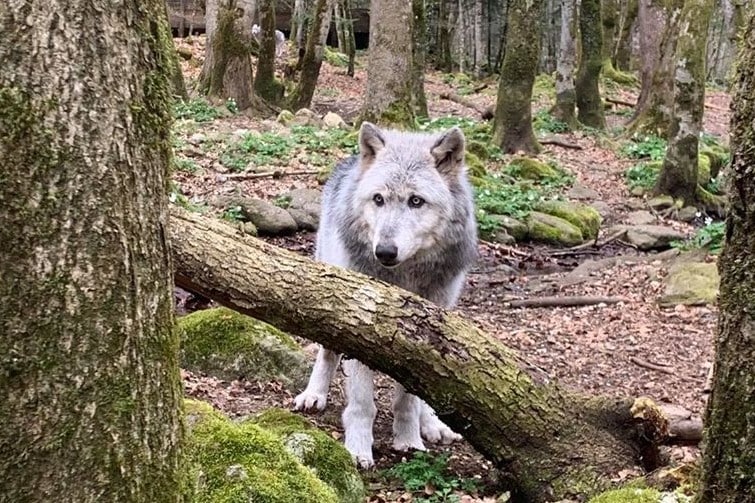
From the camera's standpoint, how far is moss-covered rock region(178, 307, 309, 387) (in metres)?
6.48

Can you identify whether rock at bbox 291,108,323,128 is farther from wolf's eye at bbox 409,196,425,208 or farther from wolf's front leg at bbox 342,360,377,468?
wolf's front leg at bbox 342,360,377,468

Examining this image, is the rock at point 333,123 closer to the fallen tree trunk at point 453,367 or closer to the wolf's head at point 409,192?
the wolf's head at point 409,192

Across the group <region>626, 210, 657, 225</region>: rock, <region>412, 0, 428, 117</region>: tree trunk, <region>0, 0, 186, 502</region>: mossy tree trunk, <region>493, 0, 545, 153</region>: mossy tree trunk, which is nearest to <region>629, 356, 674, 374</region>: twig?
<region>626, 210, 657, 225</region>: rock

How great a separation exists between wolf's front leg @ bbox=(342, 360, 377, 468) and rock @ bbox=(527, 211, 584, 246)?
6.57m

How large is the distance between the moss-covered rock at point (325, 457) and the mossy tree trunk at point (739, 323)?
2.44 m

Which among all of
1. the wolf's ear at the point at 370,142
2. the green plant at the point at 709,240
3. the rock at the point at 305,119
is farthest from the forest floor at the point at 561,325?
the wolf's ear at the point at 370,142

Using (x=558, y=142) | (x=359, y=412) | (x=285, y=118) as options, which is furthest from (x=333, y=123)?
(x=359, y=412)

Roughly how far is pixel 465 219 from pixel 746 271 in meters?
3.97

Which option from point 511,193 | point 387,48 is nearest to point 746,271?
point 511,193

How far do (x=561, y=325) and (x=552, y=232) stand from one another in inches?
134

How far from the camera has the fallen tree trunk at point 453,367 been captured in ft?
15.0

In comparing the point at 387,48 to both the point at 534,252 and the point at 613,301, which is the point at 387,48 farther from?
the point at 613,301

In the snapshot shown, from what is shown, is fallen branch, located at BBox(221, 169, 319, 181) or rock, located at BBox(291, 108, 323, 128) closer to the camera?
fallen branch, located at BBox(221, 169, 319, 181)

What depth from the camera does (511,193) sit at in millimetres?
12742
